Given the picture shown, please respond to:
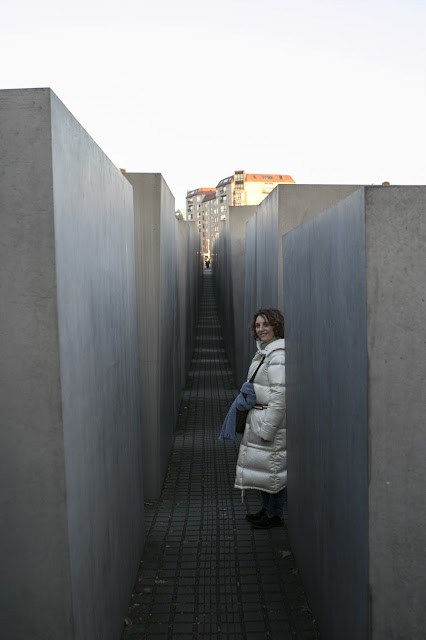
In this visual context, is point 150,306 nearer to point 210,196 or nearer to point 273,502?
point 273,502

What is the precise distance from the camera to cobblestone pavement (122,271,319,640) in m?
4.21

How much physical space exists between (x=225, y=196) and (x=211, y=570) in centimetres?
12643

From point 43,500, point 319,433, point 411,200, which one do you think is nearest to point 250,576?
point 319,433

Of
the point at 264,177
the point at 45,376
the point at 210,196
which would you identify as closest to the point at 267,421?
the point at 45,376

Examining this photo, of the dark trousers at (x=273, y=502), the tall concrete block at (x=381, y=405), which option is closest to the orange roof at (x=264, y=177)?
the dark trousers at (x=273, y=502)

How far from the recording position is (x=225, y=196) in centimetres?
12862

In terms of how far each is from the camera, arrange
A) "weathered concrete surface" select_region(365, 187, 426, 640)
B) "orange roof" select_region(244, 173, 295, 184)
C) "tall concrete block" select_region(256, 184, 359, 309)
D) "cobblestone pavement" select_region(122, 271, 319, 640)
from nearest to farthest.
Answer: "weathered concrete surface" select_region(365, 187, 426, 640) < "cobblestone pavement" select_region(122, 271, 319, 640) < "tall concrete block" select_region(256, 184, 359, 309) < "orange roof" select_region(244, 173, 295, 184)

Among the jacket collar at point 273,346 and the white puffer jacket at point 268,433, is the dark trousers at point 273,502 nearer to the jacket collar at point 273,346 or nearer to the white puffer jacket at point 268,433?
the white puffer jacket at point 268,433

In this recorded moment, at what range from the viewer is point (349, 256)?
9.59ft

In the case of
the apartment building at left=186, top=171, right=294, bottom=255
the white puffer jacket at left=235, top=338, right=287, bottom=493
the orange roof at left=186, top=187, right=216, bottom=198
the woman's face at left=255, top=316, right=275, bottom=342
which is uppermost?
the orange roof at left=186, top=187, right=216, bottom=198

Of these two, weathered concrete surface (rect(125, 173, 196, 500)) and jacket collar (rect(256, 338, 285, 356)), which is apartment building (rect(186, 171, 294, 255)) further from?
jacket collar (rect(256, 338, 285, 356))

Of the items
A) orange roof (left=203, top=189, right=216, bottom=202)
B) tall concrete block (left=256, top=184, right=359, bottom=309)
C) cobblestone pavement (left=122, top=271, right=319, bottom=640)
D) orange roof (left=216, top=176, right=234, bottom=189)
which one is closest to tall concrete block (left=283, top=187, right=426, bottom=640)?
cobblestone pavement (left=122, top=271, right=319, bottom=640)

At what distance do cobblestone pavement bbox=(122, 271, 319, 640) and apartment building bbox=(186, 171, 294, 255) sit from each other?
320 ft

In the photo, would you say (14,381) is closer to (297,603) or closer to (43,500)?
(43,500)
